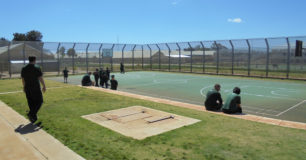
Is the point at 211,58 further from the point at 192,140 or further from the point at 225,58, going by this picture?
the point at 192,140

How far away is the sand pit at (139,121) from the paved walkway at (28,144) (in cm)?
134

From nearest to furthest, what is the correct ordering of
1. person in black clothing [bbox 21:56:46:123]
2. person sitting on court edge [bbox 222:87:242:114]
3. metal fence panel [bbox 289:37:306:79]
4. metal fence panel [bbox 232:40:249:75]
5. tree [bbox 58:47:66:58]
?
person in black clothing [bbox 21:56:46:123], person sitting on court edge [bbox 222:87:242:114], metal fence panel [bbox 289:37:306:79], metal fence panel [bbox 232:40:249:75], tree [bbox 58:47:66:58]

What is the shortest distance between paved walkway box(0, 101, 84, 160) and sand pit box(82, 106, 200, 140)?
1335 mm

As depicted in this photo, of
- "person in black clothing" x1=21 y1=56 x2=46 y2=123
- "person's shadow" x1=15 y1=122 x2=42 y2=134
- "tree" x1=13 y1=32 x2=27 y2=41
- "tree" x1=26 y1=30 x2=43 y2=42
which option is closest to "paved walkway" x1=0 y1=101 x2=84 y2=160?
"person's shadow" x1=15 y1=122 x2=42 y2=134

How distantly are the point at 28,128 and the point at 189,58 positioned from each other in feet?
84.2

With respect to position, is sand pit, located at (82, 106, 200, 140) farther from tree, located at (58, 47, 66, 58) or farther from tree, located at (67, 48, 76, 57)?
tree, located at (58, 47, 66, 58)

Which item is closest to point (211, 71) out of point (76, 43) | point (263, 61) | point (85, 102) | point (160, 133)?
point (263, 61)

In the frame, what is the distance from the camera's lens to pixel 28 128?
575 cm

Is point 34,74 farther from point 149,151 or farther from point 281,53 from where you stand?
point 281,53

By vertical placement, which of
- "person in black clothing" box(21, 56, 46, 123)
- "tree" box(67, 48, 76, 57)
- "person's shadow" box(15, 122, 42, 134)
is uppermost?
"tree" box(67, 48, 76, 57)

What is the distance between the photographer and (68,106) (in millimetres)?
8148

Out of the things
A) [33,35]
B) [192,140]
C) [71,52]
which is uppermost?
[33,35]

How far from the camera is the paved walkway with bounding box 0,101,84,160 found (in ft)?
13.8

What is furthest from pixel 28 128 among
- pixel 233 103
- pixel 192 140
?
pixel 233 103
